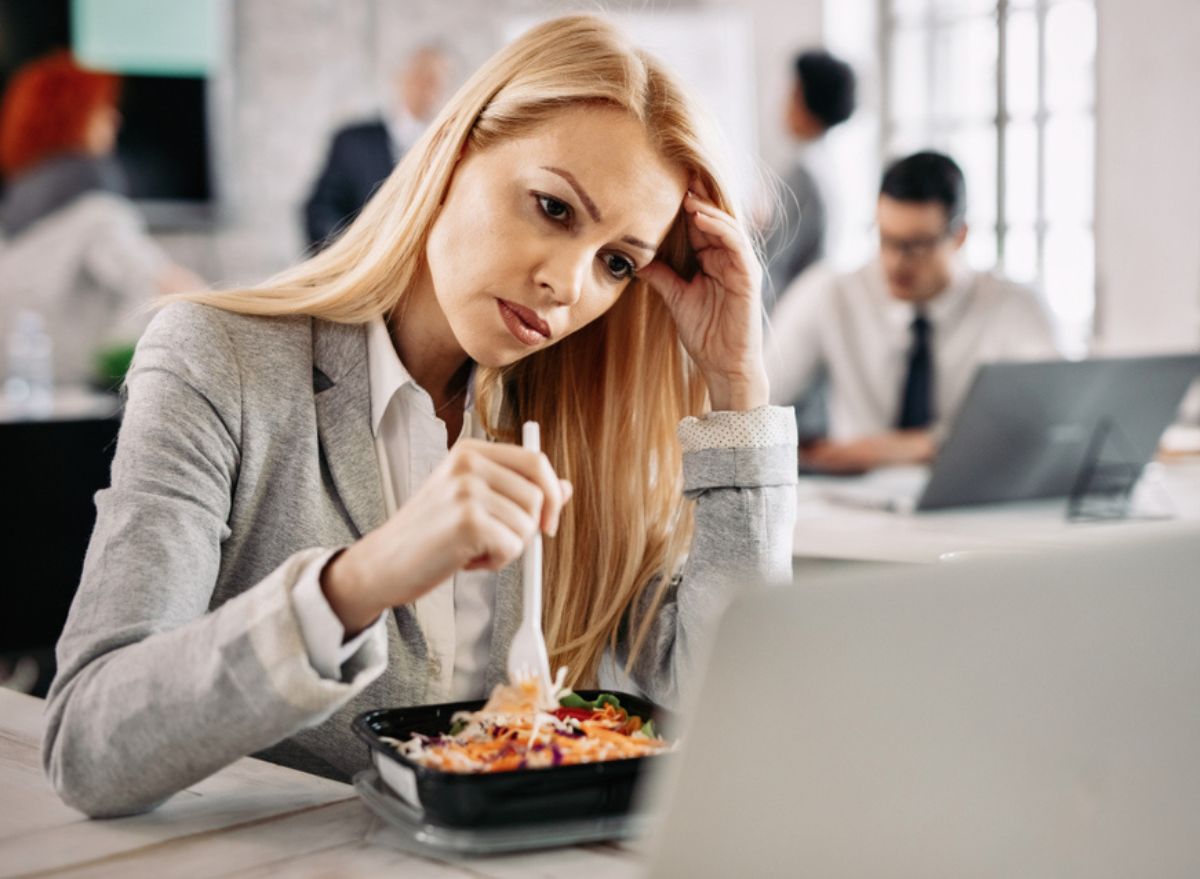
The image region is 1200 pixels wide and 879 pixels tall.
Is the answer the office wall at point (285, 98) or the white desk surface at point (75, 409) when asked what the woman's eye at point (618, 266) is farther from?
the office wall at point (285, 98)

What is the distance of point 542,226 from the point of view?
129cm

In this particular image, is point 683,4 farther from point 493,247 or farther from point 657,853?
point 657,853

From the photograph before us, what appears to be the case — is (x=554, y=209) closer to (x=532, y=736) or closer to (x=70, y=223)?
(x=532, y=736)

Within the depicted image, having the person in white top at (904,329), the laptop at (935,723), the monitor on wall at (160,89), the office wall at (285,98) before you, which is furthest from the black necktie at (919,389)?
the monitor on wall at (160,89)

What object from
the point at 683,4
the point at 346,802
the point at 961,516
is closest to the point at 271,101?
the point at 683,4

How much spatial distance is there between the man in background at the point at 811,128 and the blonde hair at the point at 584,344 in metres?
3.09

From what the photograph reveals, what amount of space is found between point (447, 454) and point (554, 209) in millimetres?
249

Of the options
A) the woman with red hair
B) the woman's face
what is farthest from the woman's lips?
the woman with red hair

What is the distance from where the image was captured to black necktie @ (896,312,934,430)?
344 centimetres

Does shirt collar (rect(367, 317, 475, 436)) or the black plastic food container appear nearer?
the black plastic food container

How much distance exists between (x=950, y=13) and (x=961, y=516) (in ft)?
13.7

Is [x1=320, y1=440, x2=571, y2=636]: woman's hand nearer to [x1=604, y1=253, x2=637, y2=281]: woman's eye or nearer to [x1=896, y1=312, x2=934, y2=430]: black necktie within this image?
[x1=604, y1=253, x2=637, y2=281]: woman's eye

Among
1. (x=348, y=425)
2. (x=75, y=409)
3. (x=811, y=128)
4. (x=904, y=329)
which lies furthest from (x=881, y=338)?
(x=348, y=425)

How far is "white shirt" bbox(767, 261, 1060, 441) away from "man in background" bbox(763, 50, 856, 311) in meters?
0.82
